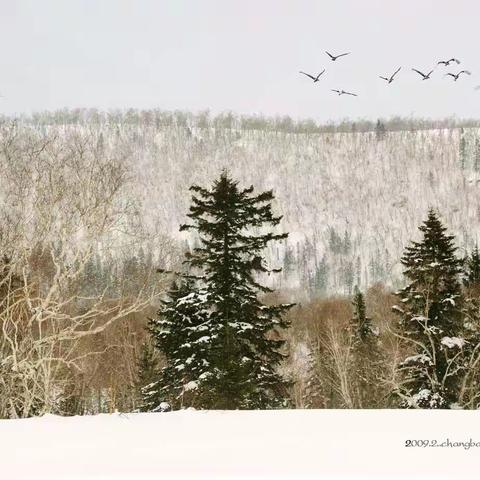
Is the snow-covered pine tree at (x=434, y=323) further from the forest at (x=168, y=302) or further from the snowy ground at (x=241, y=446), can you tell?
the snowy ground at (x=241, y=446)

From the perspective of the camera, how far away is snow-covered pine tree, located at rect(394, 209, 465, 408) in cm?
1758

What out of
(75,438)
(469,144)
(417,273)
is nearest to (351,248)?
(469,144)

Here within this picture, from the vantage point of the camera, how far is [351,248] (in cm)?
14762

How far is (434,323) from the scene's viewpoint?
1823cm

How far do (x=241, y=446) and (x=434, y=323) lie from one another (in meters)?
13.4

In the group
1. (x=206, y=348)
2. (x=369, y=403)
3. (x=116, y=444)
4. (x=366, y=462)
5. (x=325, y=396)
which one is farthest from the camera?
(x=325, y=396)

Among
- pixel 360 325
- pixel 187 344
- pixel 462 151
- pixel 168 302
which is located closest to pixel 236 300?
pixel 187 344

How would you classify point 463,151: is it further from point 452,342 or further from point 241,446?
point 241,446

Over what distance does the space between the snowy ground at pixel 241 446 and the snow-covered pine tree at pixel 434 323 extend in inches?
419

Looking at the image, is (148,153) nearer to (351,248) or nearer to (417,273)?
(351,248)

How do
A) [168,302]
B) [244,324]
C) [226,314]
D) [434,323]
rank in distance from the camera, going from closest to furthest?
[244,324] < [226,314] < [434,323] < [168,302]

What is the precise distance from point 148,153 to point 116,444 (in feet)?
620

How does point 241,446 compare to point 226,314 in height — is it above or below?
above

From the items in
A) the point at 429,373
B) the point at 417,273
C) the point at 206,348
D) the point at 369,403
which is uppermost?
the point at 417,273
